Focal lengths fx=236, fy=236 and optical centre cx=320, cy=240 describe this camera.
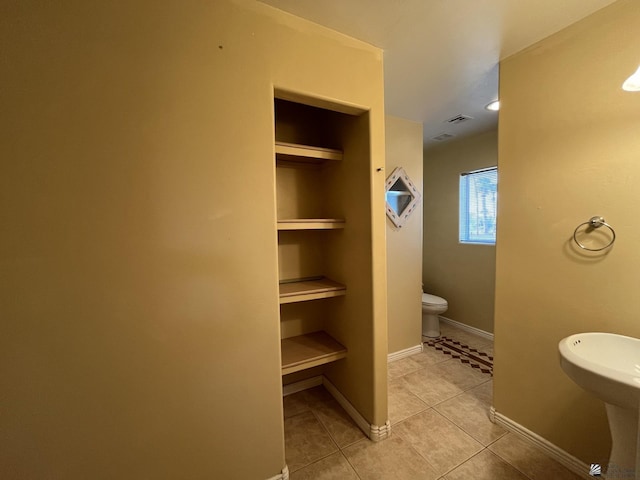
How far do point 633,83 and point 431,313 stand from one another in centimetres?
245

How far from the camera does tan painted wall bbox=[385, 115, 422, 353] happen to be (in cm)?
237

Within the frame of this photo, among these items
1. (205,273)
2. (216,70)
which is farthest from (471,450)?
(216,70)

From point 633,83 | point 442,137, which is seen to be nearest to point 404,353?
point 633,83

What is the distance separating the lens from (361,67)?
53.7 inches

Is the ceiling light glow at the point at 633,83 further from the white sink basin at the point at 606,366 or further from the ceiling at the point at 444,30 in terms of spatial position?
the white sink basin at the point at 606,366

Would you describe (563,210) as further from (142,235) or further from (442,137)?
(142,235)

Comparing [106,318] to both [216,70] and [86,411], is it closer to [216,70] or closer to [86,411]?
[86,411]

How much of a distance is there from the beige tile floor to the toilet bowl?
82 cm

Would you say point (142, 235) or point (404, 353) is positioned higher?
point (142, 235)

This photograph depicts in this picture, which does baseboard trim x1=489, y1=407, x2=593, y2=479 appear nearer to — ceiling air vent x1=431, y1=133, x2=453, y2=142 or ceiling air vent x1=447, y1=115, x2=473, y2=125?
ceiling air vent x1=447, y1=115, x2=473, y2=125

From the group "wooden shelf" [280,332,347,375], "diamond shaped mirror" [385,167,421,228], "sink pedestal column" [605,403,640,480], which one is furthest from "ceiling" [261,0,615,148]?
"wooden shelf" [280,332,347,375]

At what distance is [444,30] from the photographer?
1266 millimetres

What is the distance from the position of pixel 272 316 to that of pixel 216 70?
1.16 metres

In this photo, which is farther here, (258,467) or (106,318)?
(258,467)
